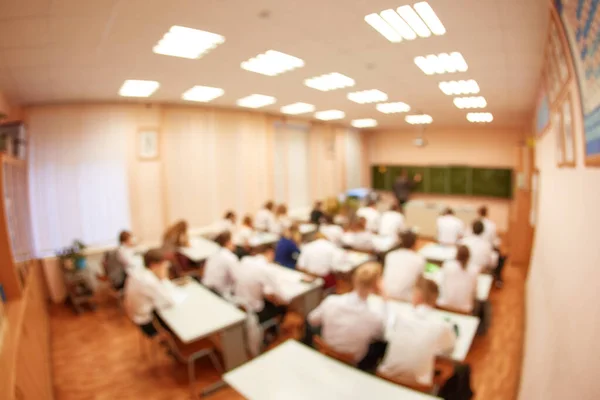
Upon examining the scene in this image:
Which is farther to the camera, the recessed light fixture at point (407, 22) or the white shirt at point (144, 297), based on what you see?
the white shirt at point (144, 297)

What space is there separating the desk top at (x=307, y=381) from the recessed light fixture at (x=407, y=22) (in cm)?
276

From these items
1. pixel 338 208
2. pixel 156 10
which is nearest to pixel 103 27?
pixel 156 10

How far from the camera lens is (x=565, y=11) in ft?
5.64

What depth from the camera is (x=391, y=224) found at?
738 centimetres

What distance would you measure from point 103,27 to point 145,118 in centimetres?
437

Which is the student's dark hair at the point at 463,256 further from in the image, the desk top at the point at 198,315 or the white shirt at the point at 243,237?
the white shirt at the point at 243,237

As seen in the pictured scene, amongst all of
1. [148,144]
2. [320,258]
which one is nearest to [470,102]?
[320,258]

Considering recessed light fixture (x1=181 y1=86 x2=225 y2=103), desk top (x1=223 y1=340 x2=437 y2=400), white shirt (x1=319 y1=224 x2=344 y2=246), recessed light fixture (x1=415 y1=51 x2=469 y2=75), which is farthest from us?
white shirt (x1=319 y1=224 x2=344 y2=246)

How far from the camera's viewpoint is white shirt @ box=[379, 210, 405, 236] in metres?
7.34

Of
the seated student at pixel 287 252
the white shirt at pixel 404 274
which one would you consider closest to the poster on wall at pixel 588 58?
the white shirt at pixel 404 274

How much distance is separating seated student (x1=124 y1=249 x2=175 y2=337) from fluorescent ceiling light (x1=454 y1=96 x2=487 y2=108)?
18.0 feet

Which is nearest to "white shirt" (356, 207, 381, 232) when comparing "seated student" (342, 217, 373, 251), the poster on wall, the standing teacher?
"seated student" (342, 217, 373, 251)

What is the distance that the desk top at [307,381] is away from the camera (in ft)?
7.33

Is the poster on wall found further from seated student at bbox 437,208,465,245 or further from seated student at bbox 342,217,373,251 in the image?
seated student at bbox 437,208,465,245
